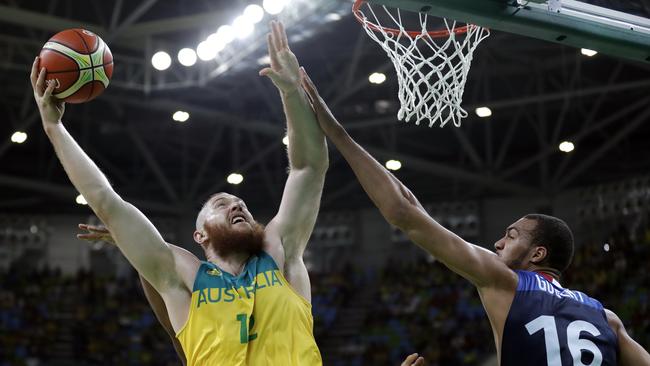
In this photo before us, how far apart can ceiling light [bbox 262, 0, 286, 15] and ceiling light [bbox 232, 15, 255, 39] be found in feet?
2.07

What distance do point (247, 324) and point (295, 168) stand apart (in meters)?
0.92

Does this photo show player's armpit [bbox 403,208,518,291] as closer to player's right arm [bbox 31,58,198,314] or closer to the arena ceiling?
player's right arm [bbox 31,58,198,314]

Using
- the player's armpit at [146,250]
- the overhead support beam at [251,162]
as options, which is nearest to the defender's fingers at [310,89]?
the player's armpit at [146,250]

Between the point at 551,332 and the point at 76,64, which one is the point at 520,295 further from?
the point at 76,64

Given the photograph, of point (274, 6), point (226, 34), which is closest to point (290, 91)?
point (274, 6)

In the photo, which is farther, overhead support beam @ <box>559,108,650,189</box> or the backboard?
overhead support beam @ <box>559,108,650,189</box>

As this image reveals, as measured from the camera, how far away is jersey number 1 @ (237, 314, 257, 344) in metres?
4.34

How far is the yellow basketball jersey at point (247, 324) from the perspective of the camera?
14.2ft

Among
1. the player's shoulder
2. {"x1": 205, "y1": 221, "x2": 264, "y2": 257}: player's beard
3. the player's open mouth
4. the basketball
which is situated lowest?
the player's shoulder

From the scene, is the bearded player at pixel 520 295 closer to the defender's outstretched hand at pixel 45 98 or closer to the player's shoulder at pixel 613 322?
the player's shoulder at pixel 613 322

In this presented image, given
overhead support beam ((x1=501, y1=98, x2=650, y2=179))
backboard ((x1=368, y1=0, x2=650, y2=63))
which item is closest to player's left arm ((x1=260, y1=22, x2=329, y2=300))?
backboard ((x1=368, y1=0, x2=650, y2=63))

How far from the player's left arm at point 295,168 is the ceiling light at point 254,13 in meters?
11.2

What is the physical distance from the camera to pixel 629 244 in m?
21.7

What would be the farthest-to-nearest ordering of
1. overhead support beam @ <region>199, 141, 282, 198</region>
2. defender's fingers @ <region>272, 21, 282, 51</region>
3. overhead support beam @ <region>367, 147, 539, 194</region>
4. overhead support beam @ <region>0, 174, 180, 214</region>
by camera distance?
1. overhead support beam @ <region>0, 174, 180, 214</region>
2. overhead support beam @ <region>199, 141, 282, 198</region>
3. overhead support beam @ <region>367, 147, 539, 194</region>
4. defender's fingers @ <region>272, 21, 282, 51</region>
